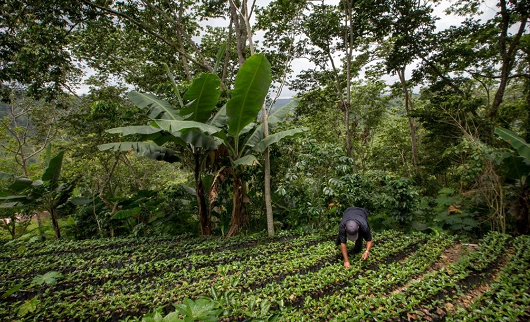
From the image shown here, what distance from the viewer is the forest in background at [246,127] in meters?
5.31

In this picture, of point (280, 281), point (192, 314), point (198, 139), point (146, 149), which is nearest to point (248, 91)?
point (198, 139)

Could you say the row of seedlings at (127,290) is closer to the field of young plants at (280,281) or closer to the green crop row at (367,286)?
the field of young plants at (280,281)

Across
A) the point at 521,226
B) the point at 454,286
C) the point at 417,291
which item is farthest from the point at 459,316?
the point at 521,226

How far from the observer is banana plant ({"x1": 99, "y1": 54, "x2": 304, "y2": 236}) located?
422 centimetres

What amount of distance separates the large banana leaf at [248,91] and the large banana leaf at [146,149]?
1.80m

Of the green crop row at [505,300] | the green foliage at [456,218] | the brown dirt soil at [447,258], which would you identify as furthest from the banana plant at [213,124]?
the green foliage at [456,218]

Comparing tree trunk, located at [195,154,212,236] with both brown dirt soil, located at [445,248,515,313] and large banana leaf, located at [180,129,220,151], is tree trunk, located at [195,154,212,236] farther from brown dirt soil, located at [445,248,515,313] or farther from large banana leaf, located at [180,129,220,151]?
brown dirt soil, located at [445,248,515,313]

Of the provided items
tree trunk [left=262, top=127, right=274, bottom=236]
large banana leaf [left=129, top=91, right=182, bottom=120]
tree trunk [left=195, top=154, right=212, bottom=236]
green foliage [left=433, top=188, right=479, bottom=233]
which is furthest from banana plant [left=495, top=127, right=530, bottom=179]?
large banana leaf [left=129, top=91, right=182, bottom=120]

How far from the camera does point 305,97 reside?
1149 centimetres

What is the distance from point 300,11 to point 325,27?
10.1ft

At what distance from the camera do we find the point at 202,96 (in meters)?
4.75

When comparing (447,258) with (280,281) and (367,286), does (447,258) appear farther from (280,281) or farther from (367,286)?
(280,281)

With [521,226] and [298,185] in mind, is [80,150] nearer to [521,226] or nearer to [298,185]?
[298,185]

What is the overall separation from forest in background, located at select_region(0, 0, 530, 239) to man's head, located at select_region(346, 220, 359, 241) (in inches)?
58.2
